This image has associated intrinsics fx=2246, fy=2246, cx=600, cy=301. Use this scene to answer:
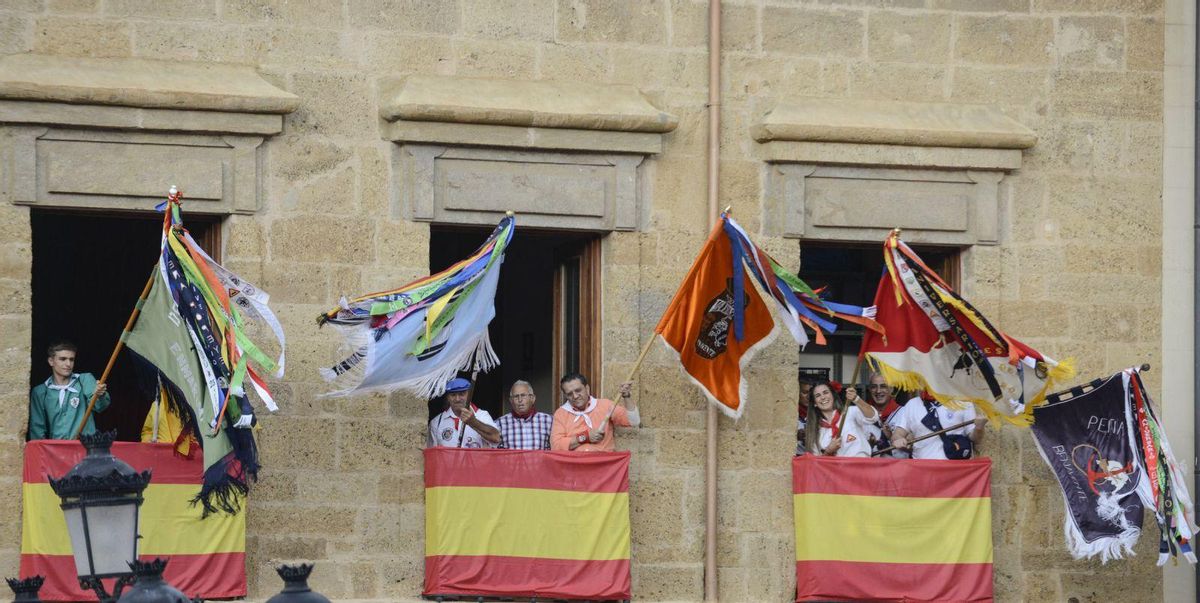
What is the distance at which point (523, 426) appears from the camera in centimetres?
1474

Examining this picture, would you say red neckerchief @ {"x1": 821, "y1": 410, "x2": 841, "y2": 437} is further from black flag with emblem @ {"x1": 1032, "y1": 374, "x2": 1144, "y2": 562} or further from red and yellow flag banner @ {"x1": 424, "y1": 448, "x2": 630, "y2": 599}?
red and yellow flag banner @ {"x1": 424, "y1": 448, "x2": 630, "y2": 599}

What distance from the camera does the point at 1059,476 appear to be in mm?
14984

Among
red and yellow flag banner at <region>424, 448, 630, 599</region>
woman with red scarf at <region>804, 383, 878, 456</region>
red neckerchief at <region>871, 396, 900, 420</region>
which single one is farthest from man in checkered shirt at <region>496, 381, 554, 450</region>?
red neckerchief at <region>871, 396, 900, 420</region>

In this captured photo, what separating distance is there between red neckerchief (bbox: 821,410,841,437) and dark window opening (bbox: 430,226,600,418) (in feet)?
5.24

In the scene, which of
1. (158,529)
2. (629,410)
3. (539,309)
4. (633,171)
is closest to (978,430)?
(629,410)

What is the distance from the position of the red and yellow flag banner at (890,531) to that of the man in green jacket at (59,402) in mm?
4709

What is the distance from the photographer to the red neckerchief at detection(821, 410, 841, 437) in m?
15.0

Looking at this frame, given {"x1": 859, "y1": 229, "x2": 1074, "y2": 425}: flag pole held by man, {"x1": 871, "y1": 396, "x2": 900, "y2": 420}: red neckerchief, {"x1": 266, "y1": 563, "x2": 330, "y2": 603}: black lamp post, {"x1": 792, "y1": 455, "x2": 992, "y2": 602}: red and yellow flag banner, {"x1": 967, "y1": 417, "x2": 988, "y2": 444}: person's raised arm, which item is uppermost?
{"x1": 859, "y1": 229, "x2": 1074, "y2": 425}: flag pole held by man

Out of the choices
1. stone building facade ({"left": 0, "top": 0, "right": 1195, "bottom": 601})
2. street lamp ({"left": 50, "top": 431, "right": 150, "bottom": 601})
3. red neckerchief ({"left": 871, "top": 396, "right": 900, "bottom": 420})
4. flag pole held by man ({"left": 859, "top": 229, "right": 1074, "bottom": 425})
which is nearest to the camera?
street lamp ({"left": 50, "top": 431, "right": 150, "bottom": 601})

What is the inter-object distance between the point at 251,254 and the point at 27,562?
2358 mm

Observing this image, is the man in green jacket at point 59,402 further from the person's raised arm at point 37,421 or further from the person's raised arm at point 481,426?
the person's raised arm at point 481,426

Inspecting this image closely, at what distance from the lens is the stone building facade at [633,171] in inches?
552

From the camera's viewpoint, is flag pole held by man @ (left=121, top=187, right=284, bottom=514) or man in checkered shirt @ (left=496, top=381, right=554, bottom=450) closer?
flag pole held by man @ (left=121, top=187, right=284, bottom=514)

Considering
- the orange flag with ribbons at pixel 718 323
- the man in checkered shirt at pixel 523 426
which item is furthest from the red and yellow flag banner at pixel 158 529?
the orange flag with ribbons at pixel 718 323
